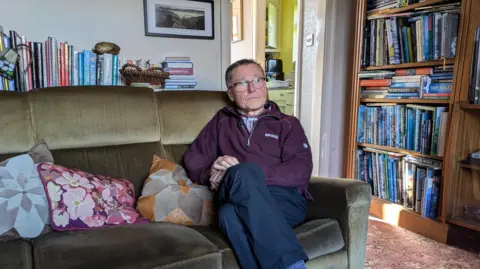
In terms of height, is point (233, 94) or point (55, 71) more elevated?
point (55, 71)

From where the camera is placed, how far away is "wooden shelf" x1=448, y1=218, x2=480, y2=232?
1.85 meters

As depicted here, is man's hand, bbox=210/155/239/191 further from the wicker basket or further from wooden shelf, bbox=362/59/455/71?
wooden shelf, bbox=362/59/455/71

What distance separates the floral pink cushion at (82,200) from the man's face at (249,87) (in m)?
0.68

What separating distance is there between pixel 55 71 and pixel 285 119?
1199 millimetres

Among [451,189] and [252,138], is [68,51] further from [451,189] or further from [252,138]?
[451,189]

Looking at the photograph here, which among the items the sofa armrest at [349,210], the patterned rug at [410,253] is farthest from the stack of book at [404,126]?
the sofa armrest at [349,210]

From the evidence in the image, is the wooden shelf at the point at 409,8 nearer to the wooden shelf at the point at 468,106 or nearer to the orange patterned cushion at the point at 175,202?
the wooden shelf at the point at 468,106

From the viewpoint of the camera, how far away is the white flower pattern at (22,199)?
1.12 metres

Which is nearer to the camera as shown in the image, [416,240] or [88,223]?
[88,223]

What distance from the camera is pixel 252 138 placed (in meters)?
1.52

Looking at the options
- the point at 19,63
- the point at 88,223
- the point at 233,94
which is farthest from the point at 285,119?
the point at 19,63

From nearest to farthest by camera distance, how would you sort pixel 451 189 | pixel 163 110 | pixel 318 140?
pixel 163 110, pixel 451 189, pixel 318 140

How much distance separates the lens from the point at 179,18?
2104 mm

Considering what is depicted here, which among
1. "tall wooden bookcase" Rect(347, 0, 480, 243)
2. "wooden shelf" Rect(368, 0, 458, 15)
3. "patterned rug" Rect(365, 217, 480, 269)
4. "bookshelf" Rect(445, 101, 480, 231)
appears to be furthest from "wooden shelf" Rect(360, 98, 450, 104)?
"patterned rug" Rect(365, 217, 480, 269)
